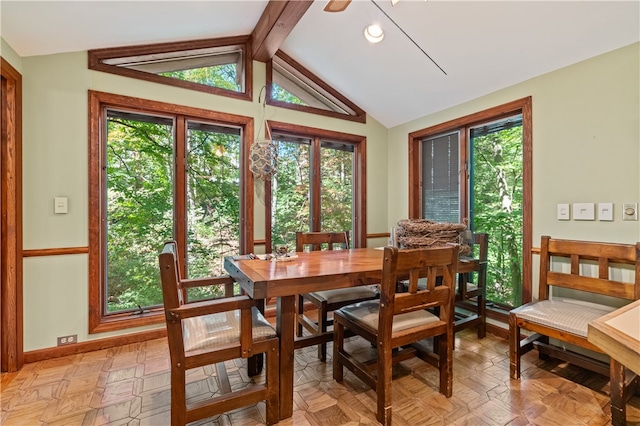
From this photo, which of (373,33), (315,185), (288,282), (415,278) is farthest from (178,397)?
(373,33)

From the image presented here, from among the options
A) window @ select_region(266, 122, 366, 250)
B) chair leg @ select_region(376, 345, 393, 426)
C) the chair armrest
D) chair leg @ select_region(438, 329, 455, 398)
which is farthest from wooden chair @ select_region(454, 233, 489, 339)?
the chair armrest

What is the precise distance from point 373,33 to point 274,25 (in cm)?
82

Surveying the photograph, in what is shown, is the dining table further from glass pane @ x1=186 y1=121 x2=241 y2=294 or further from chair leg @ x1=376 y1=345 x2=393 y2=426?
glass pane @ x1=186 y1=121 x2=241 y2=294

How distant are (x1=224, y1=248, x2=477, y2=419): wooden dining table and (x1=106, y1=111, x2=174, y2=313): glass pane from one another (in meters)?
1.28

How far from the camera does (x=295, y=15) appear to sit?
229 centimetres

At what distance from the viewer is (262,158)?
2883 mm

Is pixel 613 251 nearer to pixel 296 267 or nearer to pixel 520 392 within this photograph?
pixel 520 392

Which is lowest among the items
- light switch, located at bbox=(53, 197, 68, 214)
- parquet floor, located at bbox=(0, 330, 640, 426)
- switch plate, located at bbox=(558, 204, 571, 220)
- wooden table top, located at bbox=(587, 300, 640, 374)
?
parquet floor, located at bbox=(0, 330, 640, 426)

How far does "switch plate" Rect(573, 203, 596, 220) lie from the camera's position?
6.87 feet

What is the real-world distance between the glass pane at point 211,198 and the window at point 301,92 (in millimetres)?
667

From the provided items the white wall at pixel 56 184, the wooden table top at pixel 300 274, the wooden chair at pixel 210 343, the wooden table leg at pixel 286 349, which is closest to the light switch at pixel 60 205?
the white wall at pixel 56 184

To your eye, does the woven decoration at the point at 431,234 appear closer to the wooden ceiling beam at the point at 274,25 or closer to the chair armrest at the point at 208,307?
the chair armrest at the point at 208,307

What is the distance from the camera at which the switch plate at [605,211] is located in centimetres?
201

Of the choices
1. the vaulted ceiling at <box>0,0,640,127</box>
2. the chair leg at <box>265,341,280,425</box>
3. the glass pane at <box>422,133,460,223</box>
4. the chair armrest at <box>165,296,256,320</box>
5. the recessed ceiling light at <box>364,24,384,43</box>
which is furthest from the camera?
the glass pane at <box>422,133,460,223</box>
